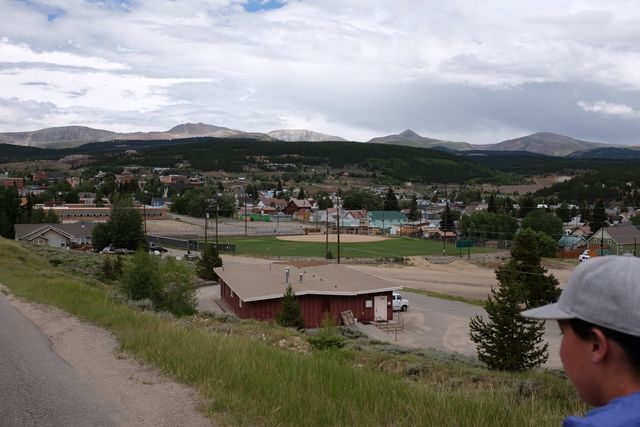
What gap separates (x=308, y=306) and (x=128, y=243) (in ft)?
146

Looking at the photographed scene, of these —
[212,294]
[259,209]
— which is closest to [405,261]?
[212,294]

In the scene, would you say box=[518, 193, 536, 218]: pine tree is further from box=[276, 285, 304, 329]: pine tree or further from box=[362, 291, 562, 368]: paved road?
box=[276, 285, 304, 329]: pine tree

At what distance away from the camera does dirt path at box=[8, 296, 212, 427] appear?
645 cm

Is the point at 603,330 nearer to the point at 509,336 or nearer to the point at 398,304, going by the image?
the point at 509,336

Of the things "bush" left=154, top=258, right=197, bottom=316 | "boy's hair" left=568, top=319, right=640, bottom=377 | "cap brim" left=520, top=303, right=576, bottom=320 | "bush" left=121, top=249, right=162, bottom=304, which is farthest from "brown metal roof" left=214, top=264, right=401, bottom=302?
"boy's hair" left=568, top=319, right=640, bottom=377

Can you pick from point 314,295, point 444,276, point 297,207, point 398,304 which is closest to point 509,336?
point 314,295

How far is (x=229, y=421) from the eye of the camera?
238 inches

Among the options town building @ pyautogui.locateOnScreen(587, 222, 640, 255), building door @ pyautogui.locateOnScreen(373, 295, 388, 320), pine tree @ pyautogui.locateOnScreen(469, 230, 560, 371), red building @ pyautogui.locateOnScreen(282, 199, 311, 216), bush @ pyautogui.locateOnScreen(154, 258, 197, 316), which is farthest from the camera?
red building @ pyautogui.locateOnScreen(282, 199, 311, 216)

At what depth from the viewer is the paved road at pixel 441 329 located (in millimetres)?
27531

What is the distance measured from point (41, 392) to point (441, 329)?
26669 millimetres

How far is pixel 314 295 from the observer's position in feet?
106

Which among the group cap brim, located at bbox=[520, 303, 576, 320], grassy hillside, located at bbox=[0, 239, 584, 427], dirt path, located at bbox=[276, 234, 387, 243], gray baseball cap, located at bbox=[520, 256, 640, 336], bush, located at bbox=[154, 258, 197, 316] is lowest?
dirt path, located at bbox=[276, 234, 387, 243]

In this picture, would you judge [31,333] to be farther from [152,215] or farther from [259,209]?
[259,209]

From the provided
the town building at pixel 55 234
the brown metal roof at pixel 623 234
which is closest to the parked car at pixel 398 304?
the brown metal roof at pixel 623 234
